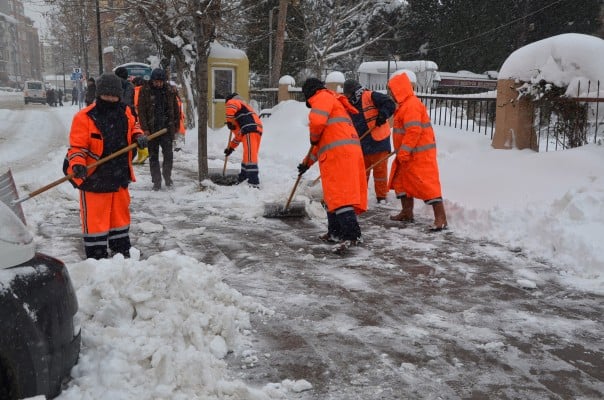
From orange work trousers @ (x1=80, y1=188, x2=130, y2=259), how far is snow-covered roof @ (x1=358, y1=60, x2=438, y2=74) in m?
21.7

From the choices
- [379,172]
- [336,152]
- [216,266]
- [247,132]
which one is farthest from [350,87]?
[216,266]

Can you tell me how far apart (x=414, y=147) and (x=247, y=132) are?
3260 mm

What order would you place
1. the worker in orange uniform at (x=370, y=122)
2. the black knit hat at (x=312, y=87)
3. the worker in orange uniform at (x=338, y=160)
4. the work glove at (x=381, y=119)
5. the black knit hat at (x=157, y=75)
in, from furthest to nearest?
the black knit hat at (x=157, y=75) < the worker in orange uniform at (x=370, y=122) < the work glove at (x=381, y=119) < the black knit hat at (x=312, y=87) < the worker in orange uniform at (x=338, y=160)

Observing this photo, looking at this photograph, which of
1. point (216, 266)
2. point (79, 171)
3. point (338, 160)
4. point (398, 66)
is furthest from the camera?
point (398, 66)

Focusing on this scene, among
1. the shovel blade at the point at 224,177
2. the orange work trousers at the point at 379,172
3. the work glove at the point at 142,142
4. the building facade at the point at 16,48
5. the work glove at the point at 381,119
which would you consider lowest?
the shovel blade at the point at 224,177

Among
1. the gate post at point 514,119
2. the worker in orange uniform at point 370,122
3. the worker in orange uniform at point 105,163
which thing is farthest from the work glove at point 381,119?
the worker in orange uniform at point 105,163

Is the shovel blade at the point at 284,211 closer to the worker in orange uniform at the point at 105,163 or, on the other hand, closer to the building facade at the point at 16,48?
the worker in orange uniform at the point at 105,163

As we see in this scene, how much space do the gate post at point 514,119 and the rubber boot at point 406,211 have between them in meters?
2.78

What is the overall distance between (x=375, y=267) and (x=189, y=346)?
8.55 ft

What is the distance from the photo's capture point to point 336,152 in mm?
6156

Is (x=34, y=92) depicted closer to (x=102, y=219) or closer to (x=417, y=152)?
(x=417, y=152)

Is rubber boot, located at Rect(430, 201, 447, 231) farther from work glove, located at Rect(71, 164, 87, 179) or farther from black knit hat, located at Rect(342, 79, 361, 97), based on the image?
work glove, located at Rect(71, 164, 87, 179)

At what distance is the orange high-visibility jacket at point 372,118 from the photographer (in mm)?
8398

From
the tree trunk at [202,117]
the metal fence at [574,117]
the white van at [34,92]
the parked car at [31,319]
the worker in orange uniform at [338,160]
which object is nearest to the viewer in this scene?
the parked car at [31,319]
